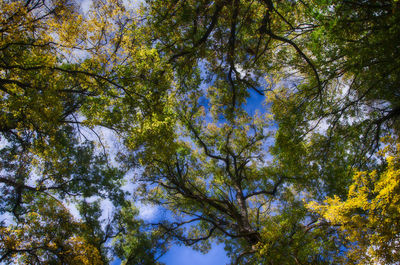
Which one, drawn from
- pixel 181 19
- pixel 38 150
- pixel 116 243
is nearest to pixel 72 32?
pixel 181 19

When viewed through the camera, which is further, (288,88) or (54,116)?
(288,88)

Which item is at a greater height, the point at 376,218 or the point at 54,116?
the point at 54,116

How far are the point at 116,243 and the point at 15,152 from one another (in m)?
7.45

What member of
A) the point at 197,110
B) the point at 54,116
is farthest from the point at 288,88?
the point at 54,116

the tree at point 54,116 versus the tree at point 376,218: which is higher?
the tree at point 54,116

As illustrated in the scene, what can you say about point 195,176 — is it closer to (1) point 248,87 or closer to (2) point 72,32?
(1) point 248,87

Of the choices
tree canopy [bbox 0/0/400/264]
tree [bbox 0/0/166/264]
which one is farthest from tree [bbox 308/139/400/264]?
tree [bbox 0/0/166/264]

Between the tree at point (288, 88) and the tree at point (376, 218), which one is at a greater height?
the tree at point (288, 88)

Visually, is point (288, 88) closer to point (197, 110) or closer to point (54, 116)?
point (197, 110)

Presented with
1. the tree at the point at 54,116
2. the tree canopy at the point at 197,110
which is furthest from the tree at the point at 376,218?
the tree at the point at 54,116

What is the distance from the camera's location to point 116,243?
12.1m

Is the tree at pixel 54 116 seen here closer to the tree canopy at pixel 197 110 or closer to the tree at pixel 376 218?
the tree canopy at pixel 197 110

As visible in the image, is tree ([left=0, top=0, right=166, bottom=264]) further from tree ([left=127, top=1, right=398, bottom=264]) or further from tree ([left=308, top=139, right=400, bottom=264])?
tree ([left=308, top=139, right=400, bottom=264])

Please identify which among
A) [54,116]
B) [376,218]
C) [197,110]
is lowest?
[376,218]
